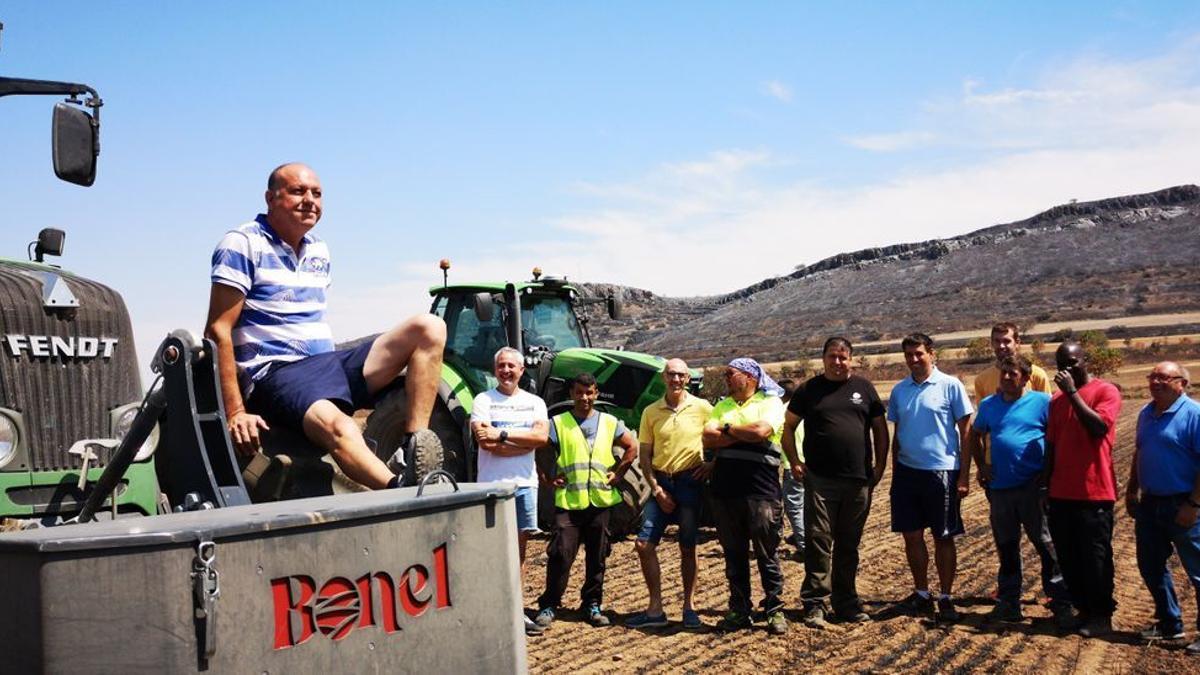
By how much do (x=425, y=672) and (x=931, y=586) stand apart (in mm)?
6463

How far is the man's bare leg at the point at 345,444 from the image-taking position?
3756mm

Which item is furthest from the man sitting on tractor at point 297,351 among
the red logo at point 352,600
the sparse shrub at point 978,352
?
the sparse shrub at point 978,352

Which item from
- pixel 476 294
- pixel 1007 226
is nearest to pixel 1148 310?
pixel 1007 226

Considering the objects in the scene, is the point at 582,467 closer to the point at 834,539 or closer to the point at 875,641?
the point at 834,539

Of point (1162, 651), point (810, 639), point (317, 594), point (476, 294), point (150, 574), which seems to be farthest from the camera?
point (476, 294)

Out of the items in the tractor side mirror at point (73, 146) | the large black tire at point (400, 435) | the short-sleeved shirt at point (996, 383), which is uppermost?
the tractor side mirror at point (73, 146)

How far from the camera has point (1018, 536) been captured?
7938 millimetres

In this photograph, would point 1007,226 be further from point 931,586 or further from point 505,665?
point 505,665

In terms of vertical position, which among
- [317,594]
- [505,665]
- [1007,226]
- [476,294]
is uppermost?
[1007,226]

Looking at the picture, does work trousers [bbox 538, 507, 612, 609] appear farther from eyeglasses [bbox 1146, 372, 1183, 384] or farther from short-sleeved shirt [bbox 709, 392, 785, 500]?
eyeglasses [bbox 1146, 372, 1183, 384]

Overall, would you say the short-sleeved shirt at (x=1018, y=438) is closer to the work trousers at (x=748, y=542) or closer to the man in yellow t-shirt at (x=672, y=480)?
the work trousers at (x=748, y=542)

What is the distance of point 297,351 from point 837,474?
15.5ft

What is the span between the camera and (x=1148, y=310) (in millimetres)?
55938

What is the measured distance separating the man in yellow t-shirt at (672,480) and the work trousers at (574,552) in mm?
283
